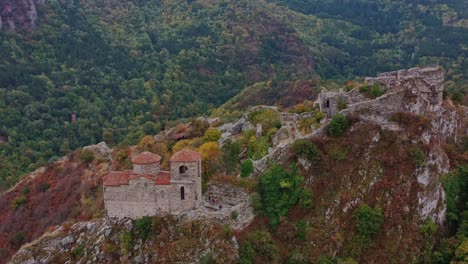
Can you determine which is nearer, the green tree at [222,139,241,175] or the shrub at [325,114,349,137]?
the shrub at [325,114,349,137]

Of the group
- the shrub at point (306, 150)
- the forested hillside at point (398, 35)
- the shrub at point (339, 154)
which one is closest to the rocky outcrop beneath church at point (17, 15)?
the forested hillside at point (398, 35)

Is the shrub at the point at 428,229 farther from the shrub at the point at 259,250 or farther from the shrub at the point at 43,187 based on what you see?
the shrub at the point at 43,187

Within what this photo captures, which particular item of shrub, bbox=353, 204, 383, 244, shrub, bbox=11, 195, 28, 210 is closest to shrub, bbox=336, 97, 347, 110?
shrub, bbox=353, 204, 383, 244

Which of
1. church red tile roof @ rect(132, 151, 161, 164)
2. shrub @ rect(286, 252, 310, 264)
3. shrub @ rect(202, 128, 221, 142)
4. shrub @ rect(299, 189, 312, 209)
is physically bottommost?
shrub @ rect(286, 252, 310, 264)

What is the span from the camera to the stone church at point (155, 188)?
1431 inches

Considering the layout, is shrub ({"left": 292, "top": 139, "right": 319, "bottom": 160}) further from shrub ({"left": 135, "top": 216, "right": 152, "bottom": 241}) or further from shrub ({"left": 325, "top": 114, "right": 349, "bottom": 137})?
shrub ({"left": 135, "top": 216, "right": 152, "bottom": 241})

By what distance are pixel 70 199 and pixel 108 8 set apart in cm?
10629

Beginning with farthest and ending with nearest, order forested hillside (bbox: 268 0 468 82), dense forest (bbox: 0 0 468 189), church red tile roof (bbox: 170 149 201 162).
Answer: forested hillside (bbox: 268 0 468 82) < dense forest (bbox: 0 0 468 189) < church red tile roof (bbox: 170 149 201 162)

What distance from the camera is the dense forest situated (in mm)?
99938

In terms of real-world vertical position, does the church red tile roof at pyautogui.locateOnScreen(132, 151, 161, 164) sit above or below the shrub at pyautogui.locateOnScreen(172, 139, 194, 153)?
above

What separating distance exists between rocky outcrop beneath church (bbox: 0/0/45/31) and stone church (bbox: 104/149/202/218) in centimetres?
9910

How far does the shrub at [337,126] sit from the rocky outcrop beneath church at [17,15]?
10412 centimetres

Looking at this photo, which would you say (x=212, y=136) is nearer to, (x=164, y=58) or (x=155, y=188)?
(x=155, y=188)

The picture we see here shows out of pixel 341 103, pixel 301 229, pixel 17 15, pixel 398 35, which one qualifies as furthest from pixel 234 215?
pixel 398 35
